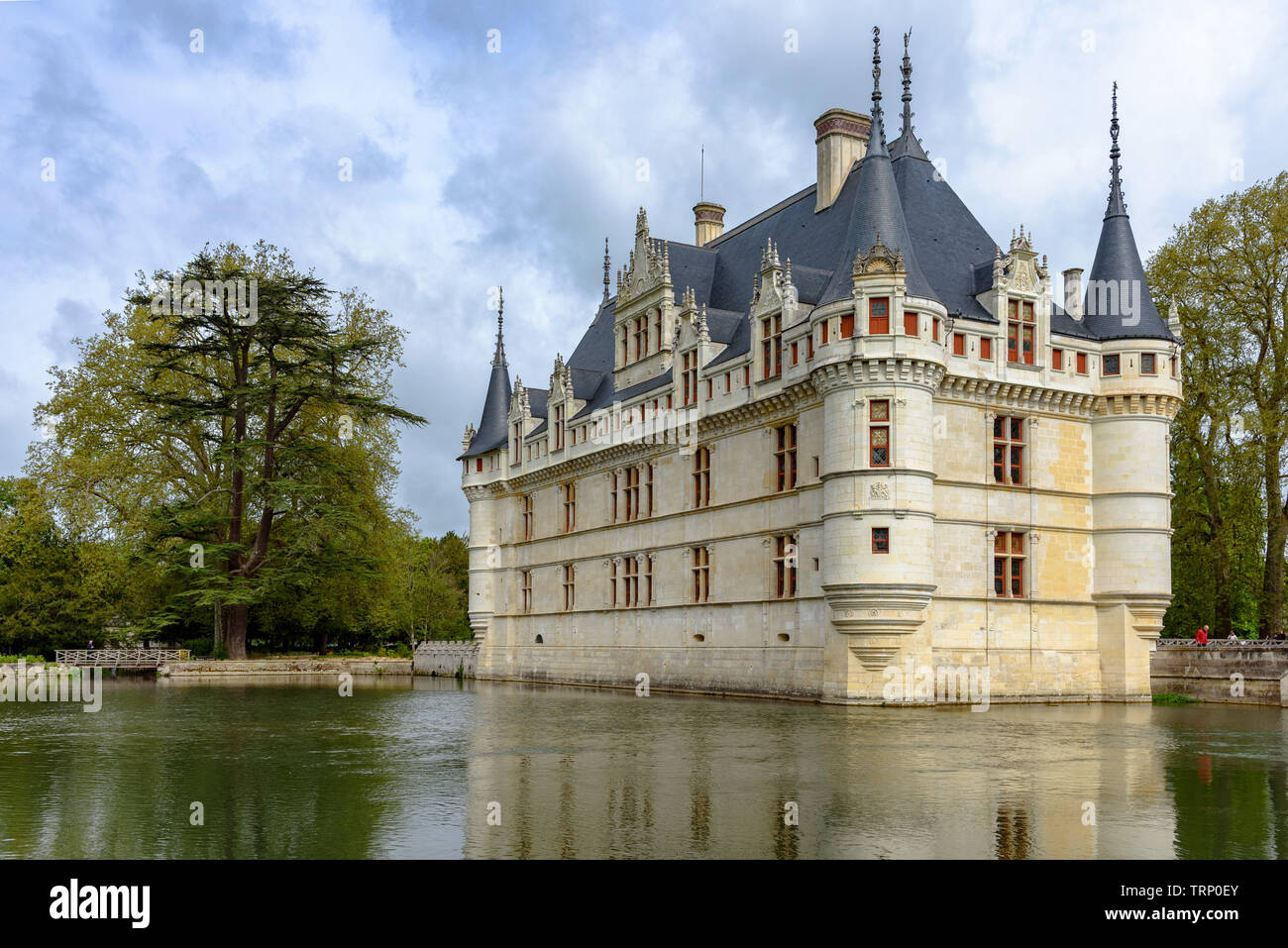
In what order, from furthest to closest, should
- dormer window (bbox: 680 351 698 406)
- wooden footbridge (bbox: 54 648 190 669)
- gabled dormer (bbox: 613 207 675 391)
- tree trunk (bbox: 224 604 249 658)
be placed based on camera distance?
tree trunk (bbox: 224 604 249 658) → wooden footbridge (bbox: 54 648 190 669) → gabled dormer (bbox: 613 207 675 391) → dormer window (bbox: 680 351 698 406)

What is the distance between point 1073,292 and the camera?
3381 cm

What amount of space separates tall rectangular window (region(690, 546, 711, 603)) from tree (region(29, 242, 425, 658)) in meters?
17.1

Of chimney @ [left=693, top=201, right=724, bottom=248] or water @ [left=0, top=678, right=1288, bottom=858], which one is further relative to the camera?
chimney @ [left=693, top=201, right=724, bottom=248]

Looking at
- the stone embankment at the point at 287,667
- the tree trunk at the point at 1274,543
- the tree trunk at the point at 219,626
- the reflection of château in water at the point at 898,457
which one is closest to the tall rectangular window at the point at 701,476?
the reflection of château in water at the point at 898,457

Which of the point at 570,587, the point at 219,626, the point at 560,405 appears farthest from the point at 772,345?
the point at 219,626

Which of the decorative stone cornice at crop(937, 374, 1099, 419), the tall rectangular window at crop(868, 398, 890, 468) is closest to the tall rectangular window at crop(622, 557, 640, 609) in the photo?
the tall rectangular window at crop(868, 398, 890, 468)

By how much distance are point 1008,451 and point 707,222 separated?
2149cm

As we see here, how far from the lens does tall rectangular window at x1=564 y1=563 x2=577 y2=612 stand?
145 feet

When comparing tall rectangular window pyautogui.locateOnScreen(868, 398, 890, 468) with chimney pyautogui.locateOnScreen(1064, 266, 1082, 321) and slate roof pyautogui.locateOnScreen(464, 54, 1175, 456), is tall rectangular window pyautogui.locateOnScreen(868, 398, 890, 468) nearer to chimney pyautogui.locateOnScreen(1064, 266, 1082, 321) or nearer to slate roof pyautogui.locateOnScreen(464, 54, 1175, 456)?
slate roof pyautogui.locateOnScreen(464, 54, 1175, 456)

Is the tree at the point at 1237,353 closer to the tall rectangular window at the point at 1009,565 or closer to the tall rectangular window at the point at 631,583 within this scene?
the tall rectangular window at the point at 1009,565

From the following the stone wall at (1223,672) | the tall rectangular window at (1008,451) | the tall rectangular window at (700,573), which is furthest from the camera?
the tall rectangular window at (700,573)

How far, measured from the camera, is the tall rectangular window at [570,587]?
44156 mm

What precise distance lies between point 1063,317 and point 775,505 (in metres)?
9.38

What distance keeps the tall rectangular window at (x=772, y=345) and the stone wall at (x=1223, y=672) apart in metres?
13.3
